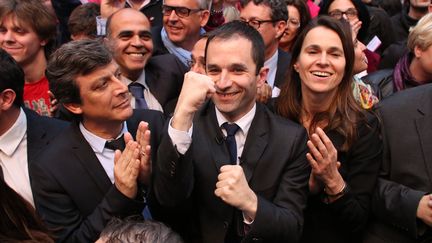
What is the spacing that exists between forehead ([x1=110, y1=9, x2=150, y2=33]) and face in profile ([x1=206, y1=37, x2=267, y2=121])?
1.38 m

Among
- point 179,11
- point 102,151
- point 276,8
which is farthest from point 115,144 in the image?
point 276,8

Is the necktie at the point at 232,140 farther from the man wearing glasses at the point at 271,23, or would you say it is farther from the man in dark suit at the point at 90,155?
the man wearing glasses at the point at 271,23

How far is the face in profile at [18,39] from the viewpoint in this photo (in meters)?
3.82

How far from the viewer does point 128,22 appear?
13.0ft

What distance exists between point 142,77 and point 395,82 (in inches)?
70.0

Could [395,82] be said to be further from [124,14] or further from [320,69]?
[124,14]

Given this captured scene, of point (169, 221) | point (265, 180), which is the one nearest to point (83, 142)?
point (169, 221)

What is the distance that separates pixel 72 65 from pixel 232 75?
33.5 inches

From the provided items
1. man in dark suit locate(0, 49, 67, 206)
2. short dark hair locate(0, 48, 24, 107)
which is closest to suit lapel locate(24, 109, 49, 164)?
man in dark suit locate(0, 49, 67, 206)

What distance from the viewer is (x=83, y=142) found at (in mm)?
2867

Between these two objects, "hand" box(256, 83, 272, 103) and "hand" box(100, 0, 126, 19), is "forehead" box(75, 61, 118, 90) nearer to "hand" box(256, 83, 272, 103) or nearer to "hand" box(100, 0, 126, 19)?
"hand" box(256, 83, 272, 103)

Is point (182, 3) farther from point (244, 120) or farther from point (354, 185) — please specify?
point (354, 185)

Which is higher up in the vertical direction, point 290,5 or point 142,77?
point 290,5

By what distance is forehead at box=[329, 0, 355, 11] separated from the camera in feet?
17.2
